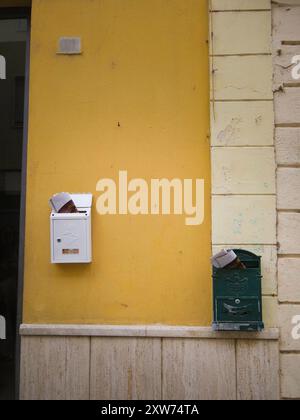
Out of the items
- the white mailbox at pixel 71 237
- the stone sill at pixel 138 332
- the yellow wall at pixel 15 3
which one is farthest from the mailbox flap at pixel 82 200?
the yellow wall at pixel 15 3

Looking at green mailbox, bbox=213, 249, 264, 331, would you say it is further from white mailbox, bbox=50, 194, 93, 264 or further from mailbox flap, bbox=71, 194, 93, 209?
mailbox flap, bbox=71, 194, 93, 209

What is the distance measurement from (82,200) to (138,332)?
1.32 m

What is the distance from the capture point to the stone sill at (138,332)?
355cm

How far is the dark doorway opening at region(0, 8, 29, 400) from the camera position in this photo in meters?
4.04

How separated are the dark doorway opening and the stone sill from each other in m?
0.34

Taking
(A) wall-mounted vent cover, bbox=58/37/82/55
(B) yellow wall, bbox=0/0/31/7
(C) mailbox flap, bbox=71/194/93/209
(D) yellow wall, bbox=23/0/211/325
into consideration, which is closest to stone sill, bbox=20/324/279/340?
(D) yellow wall, bbox=23/0/211/325

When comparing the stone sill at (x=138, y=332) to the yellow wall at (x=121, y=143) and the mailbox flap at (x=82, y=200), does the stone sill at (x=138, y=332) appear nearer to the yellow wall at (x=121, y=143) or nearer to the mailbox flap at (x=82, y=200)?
the yellow wall at (x=121, y=143)

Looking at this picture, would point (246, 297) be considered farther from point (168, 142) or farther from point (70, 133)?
point (70, 133)

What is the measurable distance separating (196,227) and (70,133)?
5.00 feet

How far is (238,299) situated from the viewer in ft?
11.4

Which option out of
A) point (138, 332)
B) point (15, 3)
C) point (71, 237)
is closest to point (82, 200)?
point (71, 237)

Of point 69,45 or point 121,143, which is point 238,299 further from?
point 69,45

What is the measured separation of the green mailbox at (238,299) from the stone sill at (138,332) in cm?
12
